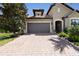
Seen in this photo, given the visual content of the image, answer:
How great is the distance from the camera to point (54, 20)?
19.7m

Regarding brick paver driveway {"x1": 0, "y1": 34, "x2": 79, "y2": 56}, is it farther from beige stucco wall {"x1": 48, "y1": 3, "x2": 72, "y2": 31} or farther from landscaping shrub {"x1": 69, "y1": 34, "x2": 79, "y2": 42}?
beige stucco wall {"x1": 48, "y1": 3, "x2": 72, "y2": 31}

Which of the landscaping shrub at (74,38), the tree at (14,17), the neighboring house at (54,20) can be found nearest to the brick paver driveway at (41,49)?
the neighboring house at (54,20)

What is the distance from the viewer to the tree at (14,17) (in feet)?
62.0

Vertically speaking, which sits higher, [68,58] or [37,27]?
[37,27]

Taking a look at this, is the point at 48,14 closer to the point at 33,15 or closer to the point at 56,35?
the point at 33,15

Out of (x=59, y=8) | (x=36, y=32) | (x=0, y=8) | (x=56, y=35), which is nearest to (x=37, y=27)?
(x=36, y=32)

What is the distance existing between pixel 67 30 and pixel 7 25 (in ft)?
20.3

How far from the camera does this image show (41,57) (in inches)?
359

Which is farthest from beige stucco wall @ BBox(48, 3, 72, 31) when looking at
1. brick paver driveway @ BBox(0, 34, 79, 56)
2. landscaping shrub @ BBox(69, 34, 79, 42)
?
landscaping shrub @ BBox(69, 34, 79, 42)

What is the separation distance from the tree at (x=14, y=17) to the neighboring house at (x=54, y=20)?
77 cm

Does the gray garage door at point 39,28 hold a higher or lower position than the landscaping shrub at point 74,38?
higher

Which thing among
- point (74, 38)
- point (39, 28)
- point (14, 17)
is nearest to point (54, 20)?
point (39, 28)

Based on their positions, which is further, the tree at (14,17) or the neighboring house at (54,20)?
the tree at (14,17)

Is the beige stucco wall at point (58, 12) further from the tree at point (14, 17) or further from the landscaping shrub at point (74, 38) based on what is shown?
the landscaping shrub at point (74, 38)
